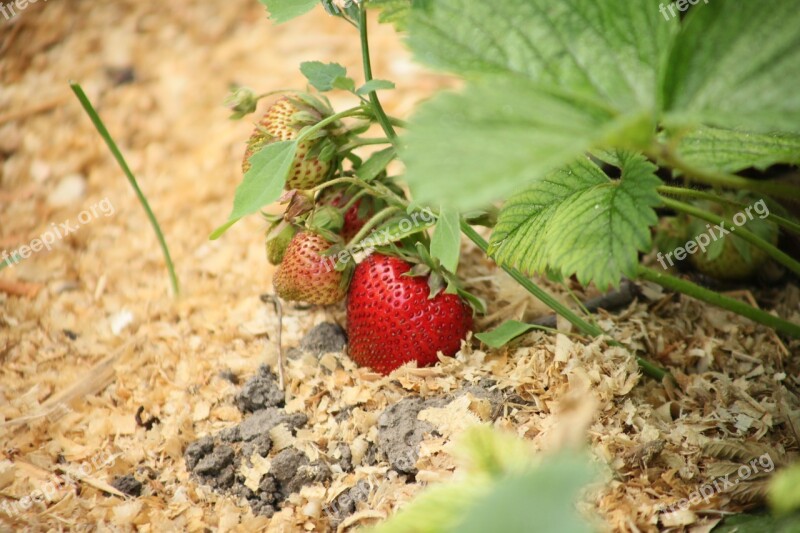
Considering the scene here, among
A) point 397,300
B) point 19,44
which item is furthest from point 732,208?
point 19,44

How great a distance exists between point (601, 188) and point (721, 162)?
0.13 m

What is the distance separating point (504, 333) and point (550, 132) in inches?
21.2

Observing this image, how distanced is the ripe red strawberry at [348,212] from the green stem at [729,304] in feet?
1.41

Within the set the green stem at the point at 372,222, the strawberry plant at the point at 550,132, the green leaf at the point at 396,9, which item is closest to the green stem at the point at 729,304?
the strawberry plant at the point at 550,132

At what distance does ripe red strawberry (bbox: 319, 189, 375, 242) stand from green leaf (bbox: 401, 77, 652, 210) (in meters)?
0.55

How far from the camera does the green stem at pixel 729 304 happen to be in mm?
941

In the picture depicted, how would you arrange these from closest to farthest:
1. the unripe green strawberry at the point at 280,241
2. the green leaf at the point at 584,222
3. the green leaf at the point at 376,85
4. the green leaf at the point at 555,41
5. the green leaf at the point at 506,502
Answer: the green leaf at the point at 506,502 < the green leaf at the point at 555,41 < the green leaf at the point at 584,222 < the green leaf at the point at 376,85 < the unripe green strawberry at the point at 280,241

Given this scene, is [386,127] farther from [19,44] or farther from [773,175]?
[19,44]

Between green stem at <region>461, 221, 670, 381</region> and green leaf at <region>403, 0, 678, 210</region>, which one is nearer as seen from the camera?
green leaf at <region>403, 0, 678, 210</region>

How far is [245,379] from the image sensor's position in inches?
44.3

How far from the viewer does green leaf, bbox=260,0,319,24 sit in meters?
0.90

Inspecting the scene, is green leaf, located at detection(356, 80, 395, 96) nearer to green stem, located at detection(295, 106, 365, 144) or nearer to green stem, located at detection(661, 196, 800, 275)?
green stem, located at detection(295, 106, 365, 144)

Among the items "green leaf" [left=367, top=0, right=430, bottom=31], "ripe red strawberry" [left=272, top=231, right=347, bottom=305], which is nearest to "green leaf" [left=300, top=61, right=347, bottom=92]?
"green leaf" [left=367, top=0, right=430, bottom=31]

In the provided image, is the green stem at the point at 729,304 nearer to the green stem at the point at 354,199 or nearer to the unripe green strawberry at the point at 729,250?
the unripe green strawberry at the point at 729,250
